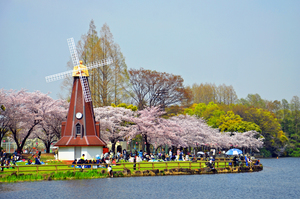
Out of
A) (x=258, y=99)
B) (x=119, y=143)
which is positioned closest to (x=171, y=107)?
(x=119, y=143)

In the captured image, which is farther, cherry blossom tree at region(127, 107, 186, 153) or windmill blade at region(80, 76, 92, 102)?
cherry blossom tree at region(127, 107, 186, 153)

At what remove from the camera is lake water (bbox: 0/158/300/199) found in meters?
21.7

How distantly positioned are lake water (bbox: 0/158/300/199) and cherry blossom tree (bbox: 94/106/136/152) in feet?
68.2

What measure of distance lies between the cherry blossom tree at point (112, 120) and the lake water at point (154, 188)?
2078 cm

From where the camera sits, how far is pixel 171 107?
6638 cm

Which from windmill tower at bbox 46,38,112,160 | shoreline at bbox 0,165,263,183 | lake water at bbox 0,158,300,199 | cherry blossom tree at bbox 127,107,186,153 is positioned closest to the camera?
lake water at bbox 0,158,300,199

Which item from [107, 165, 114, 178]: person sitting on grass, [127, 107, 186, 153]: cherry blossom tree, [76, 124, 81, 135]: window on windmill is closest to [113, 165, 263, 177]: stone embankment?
[107, 165, 114, 178]: person sitting on grass

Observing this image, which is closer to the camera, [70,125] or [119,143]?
[70,125]

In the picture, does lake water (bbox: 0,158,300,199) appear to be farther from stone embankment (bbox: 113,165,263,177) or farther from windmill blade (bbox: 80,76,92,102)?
windmill blade (bbox: 80,76,92,102)

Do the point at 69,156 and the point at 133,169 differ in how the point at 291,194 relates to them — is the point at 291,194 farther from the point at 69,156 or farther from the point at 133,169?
the point at 69,156

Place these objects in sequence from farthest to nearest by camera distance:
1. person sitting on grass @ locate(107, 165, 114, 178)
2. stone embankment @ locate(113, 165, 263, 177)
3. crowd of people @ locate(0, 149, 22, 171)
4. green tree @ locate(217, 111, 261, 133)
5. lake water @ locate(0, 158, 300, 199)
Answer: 1. green tree @ locate(217, 111, 261, 133)
2. crowd of people @ locate(0, 149, 22, 171)
3. stone embankment @ locate(113, 165, 263, 177)
4. person sitting on grass @ locate(107, 165, 114, 178)
5. lake water @ locate(0, 158, 300, 199)

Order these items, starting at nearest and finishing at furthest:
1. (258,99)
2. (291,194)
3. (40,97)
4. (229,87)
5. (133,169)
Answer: (291,194) → (133,169) → (40,97) → (229,87) → (258,99)

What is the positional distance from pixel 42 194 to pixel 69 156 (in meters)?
18.0

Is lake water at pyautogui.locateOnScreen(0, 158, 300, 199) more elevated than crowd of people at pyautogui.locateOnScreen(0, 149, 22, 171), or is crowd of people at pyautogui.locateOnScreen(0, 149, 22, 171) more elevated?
crowd of people at pyautogui.locateOnScreen(0, 149, 22, 171)
